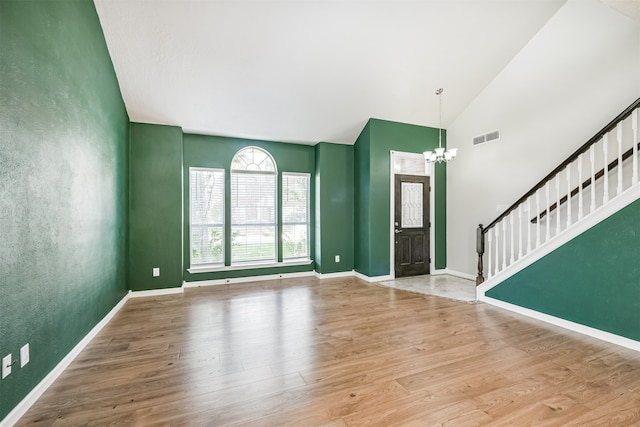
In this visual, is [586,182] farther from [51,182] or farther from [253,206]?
[51,182]

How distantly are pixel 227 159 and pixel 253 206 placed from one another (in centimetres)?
99

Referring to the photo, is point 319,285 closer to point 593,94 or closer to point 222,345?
point 222,345

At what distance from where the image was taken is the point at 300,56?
3717mm

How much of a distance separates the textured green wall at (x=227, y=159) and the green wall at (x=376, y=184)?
3.70ft

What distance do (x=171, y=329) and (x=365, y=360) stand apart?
2194 millimetres

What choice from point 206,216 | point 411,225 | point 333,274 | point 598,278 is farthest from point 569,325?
point 206,216

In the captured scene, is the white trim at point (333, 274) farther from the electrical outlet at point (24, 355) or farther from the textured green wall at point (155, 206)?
the electrical outlet at point (24, 355)

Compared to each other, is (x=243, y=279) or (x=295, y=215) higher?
(x=295, y=215)

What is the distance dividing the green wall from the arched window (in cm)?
171

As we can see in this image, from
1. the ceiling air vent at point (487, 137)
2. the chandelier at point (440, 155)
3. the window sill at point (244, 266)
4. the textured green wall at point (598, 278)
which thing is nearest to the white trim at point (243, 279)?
the window sill at point (244, 266)

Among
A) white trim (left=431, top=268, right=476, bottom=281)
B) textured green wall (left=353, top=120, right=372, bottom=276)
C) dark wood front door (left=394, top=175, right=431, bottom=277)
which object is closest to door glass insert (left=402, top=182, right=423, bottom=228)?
dark wood front door (left=394, top=175, right=431, bottom=277)

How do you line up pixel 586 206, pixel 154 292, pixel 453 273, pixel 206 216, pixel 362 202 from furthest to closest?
1. pixel 453 273
2. pixel 362 202
3. pixel 206 216
4. pixel 154 292
5. pixel 586 206

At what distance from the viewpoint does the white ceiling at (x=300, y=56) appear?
316 cm

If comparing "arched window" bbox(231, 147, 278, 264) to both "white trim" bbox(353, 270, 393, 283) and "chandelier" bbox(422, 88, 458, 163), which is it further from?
"chandelier" bbox(422, 88, 458, 163)
